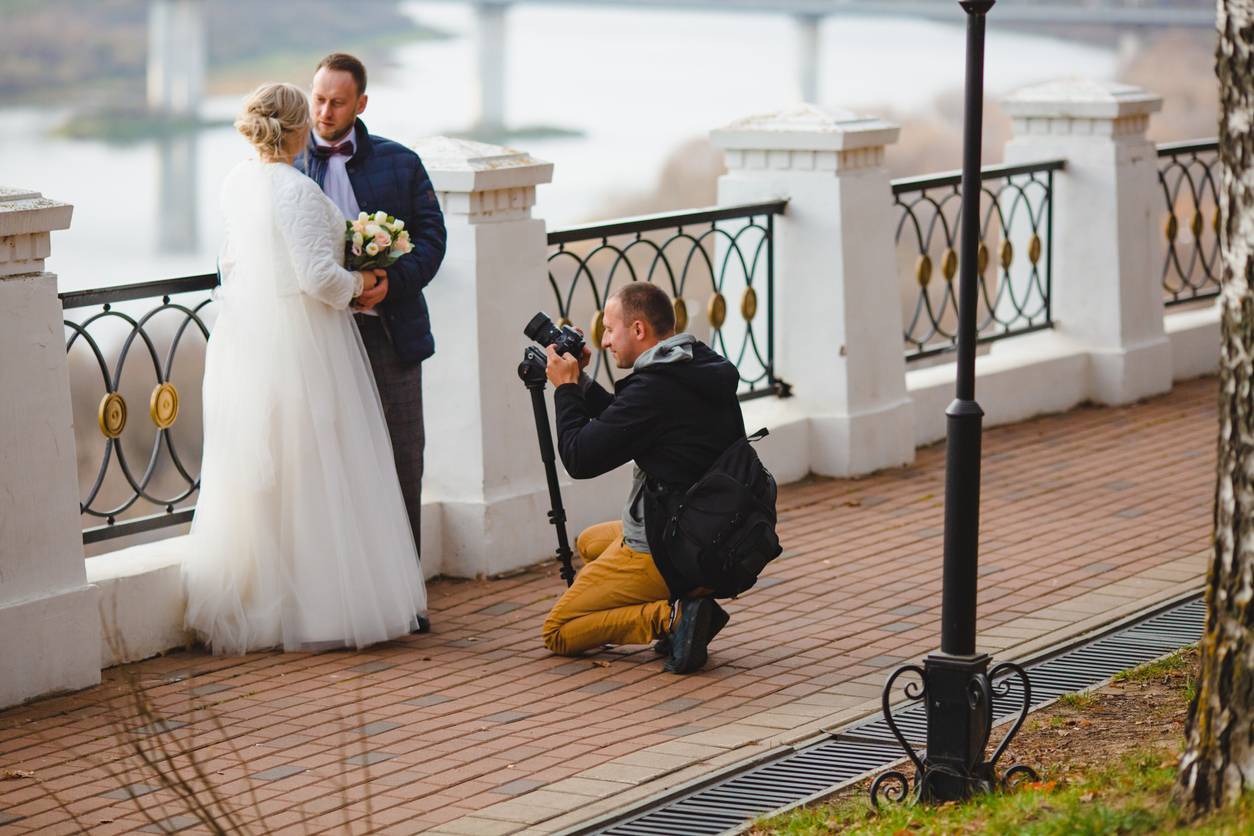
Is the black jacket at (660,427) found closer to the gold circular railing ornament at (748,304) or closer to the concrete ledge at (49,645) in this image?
the concrete ledge at (49,645)

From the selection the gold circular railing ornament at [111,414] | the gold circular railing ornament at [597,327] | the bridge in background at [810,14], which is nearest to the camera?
the gold circular railing ornament at [111,414]

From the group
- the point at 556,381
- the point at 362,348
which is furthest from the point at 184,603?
the point at 556,381

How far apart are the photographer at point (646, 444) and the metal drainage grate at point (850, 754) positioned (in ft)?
2.83

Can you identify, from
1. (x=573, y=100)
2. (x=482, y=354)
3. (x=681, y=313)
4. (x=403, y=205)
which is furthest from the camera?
(x=573, y=100)

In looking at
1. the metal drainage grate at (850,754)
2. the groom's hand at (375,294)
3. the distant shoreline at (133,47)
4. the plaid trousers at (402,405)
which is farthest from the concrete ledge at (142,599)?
the distant shoreline at (133,47)

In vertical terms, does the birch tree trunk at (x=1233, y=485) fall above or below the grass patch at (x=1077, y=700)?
above

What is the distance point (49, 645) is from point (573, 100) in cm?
5074

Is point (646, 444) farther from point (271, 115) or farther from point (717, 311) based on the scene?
point (717, 311)

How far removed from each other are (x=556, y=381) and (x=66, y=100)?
47.0 m

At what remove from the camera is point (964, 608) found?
4.64 metres

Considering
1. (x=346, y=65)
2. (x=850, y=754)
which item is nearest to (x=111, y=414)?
(x=346, y=65)

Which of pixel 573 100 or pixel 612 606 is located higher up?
pixel 573 100

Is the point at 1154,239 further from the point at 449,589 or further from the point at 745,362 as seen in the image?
the point at 449,589

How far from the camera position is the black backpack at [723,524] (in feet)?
19.5
